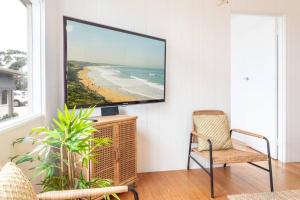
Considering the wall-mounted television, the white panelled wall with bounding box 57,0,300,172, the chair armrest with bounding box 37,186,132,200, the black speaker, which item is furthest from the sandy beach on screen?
the chair armrest with bounding box 37,186,132,200

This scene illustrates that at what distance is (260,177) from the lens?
299cm

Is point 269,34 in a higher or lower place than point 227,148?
higher

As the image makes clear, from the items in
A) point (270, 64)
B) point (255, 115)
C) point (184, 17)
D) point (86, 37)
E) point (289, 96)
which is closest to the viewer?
point (86, 37)

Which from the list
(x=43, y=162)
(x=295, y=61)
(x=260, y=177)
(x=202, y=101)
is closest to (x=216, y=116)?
(x=202, y=101)

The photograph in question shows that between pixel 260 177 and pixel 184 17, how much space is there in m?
2.25

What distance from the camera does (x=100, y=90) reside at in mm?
2475

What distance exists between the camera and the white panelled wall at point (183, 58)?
303 centimetres

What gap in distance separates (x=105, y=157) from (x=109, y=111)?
0.55 metres

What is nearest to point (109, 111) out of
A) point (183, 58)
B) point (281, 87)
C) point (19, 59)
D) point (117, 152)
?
point (117, 152)

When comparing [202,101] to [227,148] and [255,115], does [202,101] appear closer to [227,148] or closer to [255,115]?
[227,148]

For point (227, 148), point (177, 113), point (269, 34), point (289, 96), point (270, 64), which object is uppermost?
point (269, 34)

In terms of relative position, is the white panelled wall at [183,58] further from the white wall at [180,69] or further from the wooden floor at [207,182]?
the wooden floor at [207,182]

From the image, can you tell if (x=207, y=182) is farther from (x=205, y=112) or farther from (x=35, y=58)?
(x=35, y=58)

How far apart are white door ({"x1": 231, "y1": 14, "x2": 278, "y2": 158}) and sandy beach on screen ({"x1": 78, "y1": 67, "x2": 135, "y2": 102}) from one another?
7.65 ft
